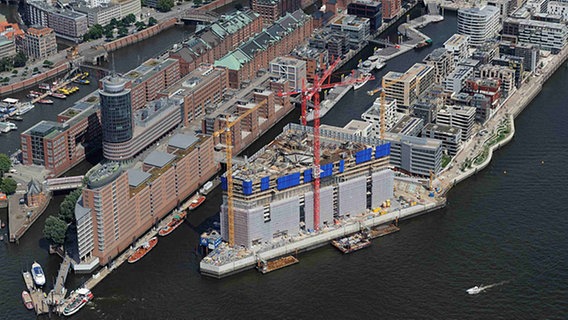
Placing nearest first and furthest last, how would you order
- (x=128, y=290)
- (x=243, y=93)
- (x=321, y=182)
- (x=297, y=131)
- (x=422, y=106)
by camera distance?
1. (x=128, y=290)
2. (x=321, y=182)
3. (x=297, y=131)
4. (x=422, y=106)
5. (x=243, y=93)

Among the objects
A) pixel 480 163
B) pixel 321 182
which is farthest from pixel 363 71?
pixel 321 182

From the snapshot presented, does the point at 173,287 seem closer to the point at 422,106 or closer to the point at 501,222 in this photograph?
the point at 501,222

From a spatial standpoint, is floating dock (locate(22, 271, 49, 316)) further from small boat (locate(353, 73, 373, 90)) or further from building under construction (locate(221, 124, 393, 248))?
small boat (locate(353, 73, 373, 90))

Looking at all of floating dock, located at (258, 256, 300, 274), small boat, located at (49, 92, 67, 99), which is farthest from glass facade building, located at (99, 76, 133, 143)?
floating dock, located at (258, 256, 300, 274)

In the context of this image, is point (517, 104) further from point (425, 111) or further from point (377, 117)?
point (377, 117)

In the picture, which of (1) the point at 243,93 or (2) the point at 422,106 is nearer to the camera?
Result: (2) the point at 422,106

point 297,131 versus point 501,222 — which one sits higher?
point 297,131

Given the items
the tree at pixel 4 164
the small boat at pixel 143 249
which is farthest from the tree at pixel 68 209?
the tree at pixel 4 164

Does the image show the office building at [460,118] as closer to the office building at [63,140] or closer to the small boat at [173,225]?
the small boat at [173,225]
